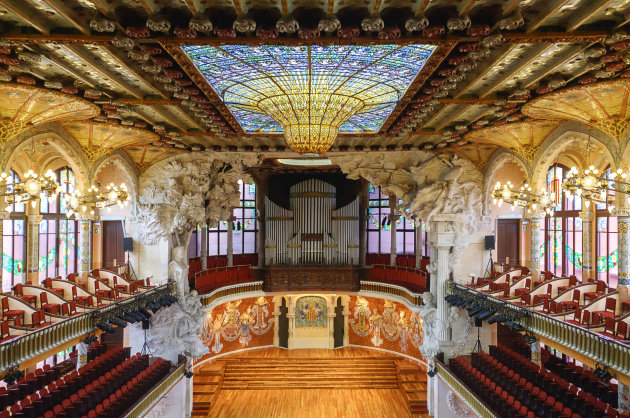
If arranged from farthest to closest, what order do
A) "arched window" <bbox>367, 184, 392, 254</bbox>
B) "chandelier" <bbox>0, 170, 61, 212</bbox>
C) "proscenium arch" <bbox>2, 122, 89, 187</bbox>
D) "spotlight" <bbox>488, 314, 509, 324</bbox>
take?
"arched window" <bbox>367, 184, 392, 254</bbox>, "spotlight" <bbox>488, 314, 509, 324</bbox>, "proscenium arch" <bbox>2, 122, 89, 187</bbox>, "chandelier" <bbox>0, 170, 61, 212</bbox>

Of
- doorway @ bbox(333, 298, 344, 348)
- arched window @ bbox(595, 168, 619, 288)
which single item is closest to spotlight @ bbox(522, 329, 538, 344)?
arched window @ bbox(595, 168, 619, 288)

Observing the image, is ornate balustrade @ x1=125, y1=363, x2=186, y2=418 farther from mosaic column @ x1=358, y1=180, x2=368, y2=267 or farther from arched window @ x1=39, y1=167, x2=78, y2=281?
mosaic column @ x1=358, y1=180, x2=368, y2=267

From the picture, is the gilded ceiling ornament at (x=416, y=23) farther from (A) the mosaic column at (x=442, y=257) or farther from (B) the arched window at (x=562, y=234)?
(B) the arched window at (x=562, y=234)

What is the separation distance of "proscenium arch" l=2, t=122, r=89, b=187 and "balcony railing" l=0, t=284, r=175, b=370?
3848mm

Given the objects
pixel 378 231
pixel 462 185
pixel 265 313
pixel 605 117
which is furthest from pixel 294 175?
pixel 605 117

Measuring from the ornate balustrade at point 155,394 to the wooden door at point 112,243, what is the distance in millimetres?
7921

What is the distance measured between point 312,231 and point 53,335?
549 inches

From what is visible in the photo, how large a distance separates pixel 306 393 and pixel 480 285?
27.3ft

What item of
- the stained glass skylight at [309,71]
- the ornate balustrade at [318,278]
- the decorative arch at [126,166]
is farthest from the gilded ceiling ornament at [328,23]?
the ornate balustrade at [318,278]

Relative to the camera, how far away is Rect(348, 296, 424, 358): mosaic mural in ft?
74.3

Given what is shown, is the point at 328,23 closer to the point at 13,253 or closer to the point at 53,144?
the point at 53,144

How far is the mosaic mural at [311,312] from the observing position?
24.8m

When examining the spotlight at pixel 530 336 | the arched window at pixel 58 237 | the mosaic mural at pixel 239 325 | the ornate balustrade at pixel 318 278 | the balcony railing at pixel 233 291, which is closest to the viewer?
the spotlight at pixel 530 336

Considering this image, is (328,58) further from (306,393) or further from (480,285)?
(306,393)
